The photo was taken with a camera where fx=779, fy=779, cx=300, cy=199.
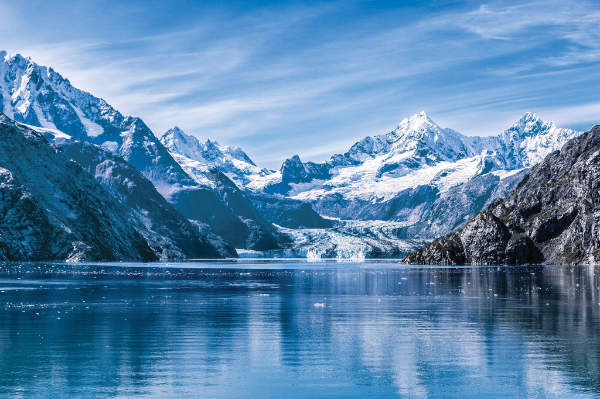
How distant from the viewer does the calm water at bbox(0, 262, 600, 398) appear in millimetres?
45406

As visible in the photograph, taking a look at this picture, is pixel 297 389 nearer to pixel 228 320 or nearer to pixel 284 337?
pixel 284 337

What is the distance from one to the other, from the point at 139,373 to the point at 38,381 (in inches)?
245

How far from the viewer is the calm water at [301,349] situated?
45.4 meters

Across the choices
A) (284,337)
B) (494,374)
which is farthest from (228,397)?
(284,337)

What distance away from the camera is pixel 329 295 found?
420 ft

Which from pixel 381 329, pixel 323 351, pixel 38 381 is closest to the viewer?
pixel 38 381

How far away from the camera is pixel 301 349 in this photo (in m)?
60.4

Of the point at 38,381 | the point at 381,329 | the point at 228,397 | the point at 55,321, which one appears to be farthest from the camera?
the point at 55,321

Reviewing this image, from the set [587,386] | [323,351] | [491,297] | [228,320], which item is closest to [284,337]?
[323,351]

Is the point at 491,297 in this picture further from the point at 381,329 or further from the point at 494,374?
the point at 494,374

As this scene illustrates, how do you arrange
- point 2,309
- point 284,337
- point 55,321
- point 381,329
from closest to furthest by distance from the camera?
point 284,337 → point 381,329 → point 55,321 → point 2,309

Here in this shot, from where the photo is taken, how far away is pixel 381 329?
241ft

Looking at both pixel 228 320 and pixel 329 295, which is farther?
pixel 329 295

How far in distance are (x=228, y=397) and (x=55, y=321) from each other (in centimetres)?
4318
